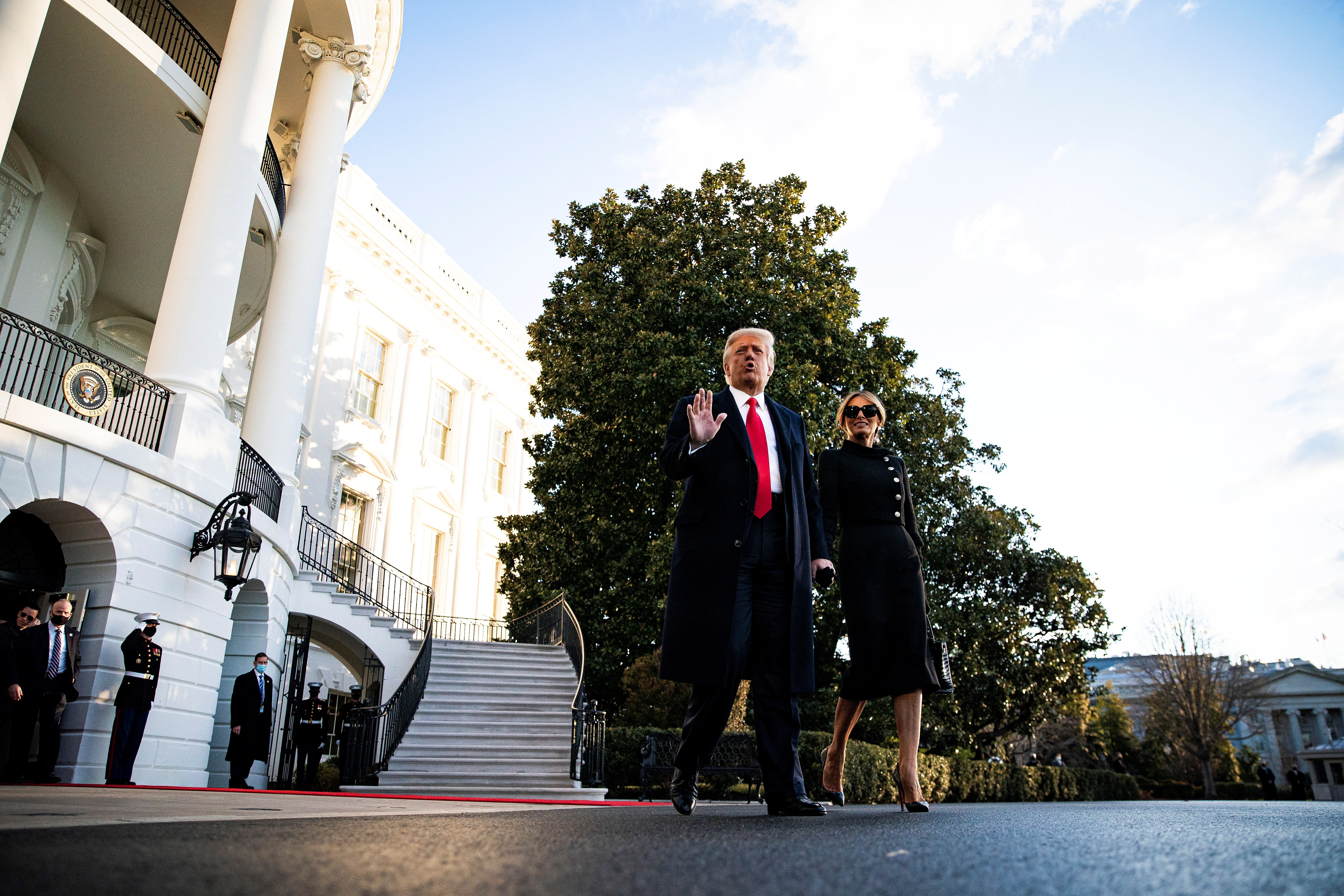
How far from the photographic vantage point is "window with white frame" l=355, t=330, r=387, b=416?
77.0 ft

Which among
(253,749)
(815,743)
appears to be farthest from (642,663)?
(253,749)

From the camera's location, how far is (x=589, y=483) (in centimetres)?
1766

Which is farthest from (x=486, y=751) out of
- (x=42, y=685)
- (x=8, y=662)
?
(x=8, y=662)

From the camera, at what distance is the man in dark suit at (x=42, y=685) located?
307 inches

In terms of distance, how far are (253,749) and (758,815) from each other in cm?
919

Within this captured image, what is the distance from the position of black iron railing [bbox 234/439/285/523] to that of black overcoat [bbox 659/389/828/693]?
29.1ft

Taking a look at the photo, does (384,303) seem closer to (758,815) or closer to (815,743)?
(815,743)

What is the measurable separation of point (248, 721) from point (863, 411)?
9419 mm

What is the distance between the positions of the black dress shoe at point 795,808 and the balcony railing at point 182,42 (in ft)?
36.5

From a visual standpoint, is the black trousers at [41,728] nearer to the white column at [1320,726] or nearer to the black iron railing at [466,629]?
the black iron railing at [466,629]

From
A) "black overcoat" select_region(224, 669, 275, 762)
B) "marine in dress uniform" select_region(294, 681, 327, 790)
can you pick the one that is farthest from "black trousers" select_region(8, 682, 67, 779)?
"marine in dress uniform" select_region(294, 681, 327, 790)

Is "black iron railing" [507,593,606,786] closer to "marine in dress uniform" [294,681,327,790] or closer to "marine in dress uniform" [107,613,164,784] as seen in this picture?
"marine in dress uniform" [294,681,327,790]

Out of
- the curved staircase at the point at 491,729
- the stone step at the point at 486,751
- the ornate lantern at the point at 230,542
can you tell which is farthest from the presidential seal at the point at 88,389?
the stone step at the point at 486,751

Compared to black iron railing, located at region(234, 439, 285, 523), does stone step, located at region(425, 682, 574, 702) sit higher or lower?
lower
